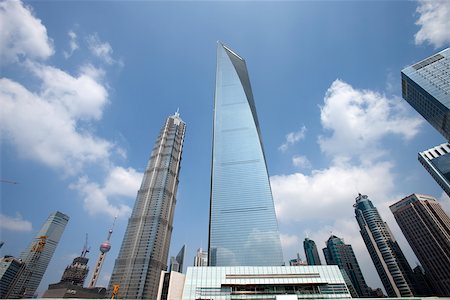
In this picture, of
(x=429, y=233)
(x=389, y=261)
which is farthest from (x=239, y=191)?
(x=389, y=261)

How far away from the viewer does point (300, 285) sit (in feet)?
222

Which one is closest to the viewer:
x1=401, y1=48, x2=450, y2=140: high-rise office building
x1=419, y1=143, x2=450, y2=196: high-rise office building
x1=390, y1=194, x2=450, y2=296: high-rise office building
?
x1=401, y1=48, x2=450, y2=140: high-rise office building

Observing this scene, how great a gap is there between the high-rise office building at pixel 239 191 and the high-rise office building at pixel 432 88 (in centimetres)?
7853

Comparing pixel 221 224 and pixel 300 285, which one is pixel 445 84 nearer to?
pixel 300 285

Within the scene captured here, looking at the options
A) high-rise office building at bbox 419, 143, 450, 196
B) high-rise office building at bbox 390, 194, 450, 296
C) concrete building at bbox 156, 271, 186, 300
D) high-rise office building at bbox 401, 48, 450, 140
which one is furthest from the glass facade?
high-rise office building at bbox 390, 194, 450, 296

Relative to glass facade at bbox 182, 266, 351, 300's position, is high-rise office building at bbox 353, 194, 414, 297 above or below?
above

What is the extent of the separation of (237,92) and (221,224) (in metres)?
88.8

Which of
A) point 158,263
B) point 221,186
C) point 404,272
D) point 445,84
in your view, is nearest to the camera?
point 445,84

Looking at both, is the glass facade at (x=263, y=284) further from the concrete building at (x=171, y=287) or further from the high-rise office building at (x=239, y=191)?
the high-rise office building at (x=239, y=191)

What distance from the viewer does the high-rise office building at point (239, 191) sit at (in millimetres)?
111625

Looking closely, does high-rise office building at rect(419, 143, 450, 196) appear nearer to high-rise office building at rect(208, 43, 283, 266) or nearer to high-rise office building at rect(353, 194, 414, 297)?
high-rise office building at rect(353, 194, 414, 297)

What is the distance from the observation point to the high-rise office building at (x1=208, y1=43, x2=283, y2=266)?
11162 centimetres

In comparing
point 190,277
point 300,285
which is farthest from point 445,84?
point 190,277

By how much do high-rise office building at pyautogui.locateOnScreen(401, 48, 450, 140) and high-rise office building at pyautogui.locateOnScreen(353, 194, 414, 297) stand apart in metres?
117
